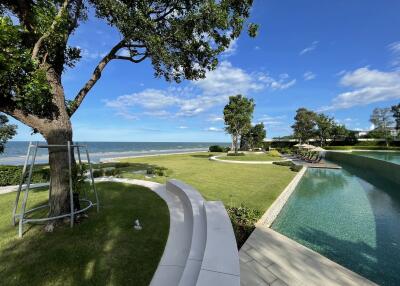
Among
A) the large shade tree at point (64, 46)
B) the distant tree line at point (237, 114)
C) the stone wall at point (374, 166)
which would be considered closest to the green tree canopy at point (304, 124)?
the stone wall at point (374, 166)

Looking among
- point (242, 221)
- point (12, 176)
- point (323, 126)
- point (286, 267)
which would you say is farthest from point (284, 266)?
point (323, 126)

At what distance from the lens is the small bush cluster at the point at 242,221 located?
21.4 ft

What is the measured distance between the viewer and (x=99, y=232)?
248 inches

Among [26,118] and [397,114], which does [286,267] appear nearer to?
[26,118]

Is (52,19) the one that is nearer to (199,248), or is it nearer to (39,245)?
(39,245)

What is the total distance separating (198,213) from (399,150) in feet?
198

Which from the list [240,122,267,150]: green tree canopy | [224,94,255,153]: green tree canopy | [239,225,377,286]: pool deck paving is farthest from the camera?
[240,122,267,150]: green tree canopy

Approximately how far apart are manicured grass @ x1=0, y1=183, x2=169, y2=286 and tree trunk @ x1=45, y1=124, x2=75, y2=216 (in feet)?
2.35

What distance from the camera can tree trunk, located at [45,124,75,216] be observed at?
665 cm

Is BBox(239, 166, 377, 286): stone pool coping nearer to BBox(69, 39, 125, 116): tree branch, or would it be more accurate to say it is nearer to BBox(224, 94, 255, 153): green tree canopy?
BBox(69, 39, 125, 116): tree branch

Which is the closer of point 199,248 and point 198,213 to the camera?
point 199,248

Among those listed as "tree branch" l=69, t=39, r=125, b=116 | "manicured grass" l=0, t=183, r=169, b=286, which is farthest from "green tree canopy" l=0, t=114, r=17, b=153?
"tree branch" l=69, t=39, r=125, b=116

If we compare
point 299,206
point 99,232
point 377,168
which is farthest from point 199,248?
point 377,168

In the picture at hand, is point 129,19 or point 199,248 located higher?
point 129,19
